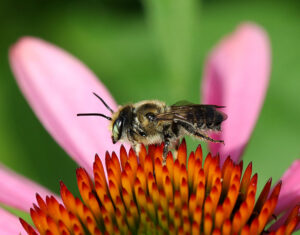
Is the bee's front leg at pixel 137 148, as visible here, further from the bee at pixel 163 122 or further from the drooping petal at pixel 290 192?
the drooping petal at pixel 290 192

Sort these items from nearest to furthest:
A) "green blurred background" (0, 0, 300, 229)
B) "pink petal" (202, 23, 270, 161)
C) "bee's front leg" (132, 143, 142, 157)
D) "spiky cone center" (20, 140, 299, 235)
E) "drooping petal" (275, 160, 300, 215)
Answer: "spiky cone center" (20, 140, 299, 235), "drooping petal" (275, 160, 300, 215), "bee's front leg" (132, 143, 142, 157), "pink petal" (202, 23, 270, 161), "green blurred background" (0, 0, 300, 229)

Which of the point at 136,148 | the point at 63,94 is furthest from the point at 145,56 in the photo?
the point at 136,148

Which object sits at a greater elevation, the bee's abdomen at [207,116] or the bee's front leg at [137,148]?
the bee's abdomen at [207,116]

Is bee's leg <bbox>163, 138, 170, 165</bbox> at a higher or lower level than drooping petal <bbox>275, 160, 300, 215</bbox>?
higher

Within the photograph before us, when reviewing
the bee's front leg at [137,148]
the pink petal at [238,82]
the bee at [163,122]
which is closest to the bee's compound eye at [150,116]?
the bee at [163,122]

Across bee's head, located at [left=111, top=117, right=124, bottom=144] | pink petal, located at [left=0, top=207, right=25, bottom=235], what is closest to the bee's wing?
bee's head, located at [left=111, top=117, right=124, bottom=144]

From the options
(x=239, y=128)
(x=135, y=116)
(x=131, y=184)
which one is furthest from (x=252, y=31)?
(x=131, y=184)

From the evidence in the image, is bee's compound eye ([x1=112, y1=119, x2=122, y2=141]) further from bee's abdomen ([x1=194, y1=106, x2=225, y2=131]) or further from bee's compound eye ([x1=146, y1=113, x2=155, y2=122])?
bee's abdomen ([x1=194, y1=106, x2=225, y2=131])
